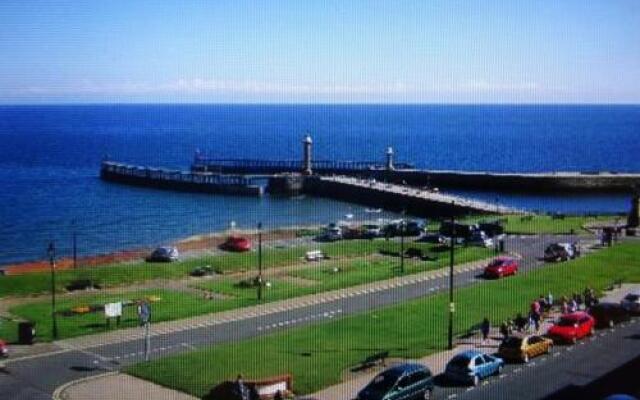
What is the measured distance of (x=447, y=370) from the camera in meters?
25.0

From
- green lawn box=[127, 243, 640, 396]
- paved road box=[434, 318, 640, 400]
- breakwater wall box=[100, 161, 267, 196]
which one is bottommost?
breakwater wall box=[100, 161, 267, 196]

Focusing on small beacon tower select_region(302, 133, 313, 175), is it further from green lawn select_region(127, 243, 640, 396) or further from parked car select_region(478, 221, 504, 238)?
green lawn select_region(127, 243, 640, 396)

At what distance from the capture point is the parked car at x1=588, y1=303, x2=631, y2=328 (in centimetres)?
3208

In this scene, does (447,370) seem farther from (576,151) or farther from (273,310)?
(576,151)

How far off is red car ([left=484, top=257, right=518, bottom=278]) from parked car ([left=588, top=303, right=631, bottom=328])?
8.78 meters

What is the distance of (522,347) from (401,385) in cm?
619

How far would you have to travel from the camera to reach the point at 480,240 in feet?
171

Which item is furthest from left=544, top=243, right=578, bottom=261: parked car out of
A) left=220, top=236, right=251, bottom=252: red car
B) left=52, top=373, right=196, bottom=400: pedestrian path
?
left=52, top=373, right=196, bottom=400: pedestrian path

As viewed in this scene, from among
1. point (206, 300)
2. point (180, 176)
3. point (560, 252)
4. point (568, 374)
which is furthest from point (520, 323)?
point (180, 176)

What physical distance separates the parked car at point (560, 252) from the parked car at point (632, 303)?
1141cm

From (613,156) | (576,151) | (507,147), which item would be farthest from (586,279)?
(507,147)

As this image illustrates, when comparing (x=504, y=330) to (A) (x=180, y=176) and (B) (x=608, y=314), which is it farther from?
(A) (x=180, y=176)

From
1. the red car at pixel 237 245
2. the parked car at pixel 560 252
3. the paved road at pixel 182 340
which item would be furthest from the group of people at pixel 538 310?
the red car at pixel 237 245

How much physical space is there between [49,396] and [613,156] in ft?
486
